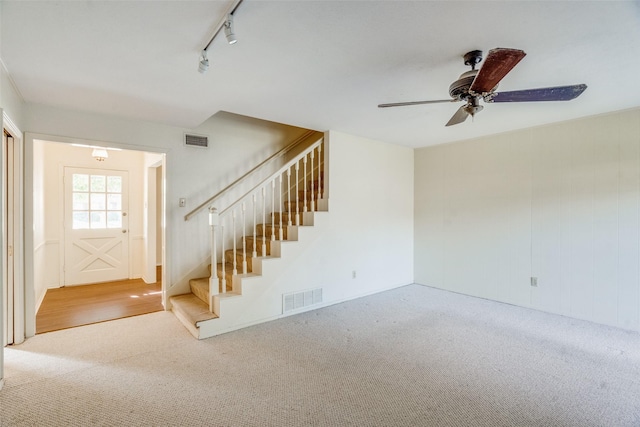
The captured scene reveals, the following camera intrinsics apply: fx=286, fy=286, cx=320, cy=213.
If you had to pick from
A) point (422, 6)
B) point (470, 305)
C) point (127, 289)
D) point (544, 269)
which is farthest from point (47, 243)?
point (544, 269)

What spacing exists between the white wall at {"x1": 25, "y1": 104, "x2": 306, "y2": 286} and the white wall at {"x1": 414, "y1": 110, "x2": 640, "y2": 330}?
311 centimetres

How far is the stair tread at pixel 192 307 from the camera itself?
3.01m

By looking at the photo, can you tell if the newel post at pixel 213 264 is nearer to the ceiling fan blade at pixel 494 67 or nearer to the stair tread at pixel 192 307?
the stair tread at pixel 192 307

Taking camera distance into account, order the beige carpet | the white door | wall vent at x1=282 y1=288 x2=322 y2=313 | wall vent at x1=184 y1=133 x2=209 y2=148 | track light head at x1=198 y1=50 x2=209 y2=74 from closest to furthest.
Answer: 1. the beige carpet
2. track light head at x1=198 y1=50 x2=209 y2=74
3. wall vent at x1=282 y1=288 x2=322 y2=313
4. wall vent at x1=184 y1=133 x2=209 y2=148
5. the white door

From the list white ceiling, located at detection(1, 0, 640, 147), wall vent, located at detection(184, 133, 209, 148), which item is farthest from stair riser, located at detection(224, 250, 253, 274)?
white ceiling, located at detection(1, 0, 640, 147)

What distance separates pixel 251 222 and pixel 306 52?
2978 mm

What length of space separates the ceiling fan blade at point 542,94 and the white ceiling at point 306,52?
301 mm

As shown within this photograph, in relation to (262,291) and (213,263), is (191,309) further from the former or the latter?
(262,291)

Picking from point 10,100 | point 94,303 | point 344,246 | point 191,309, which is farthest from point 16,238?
point 344,246

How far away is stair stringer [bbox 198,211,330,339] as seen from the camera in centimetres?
305

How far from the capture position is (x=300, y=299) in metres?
3.71

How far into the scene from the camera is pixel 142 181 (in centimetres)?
541

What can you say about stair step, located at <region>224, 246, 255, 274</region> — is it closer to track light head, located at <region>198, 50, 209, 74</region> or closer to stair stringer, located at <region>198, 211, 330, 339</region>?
stair stringer, located at <region>198, 211, 330, 339</region>

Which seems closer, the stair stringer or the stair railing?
the stair stringer
